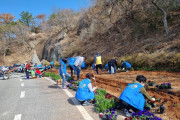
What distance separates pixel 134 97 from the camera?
437 cm

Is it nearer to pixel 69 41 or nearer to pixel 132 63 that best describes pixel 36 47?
pixel 69 41

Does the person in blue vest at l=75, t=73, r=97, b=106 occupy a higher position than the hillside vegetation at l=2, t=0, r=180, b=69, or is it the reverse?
the hillside vegetation at l=2, t=0, r=180, b=69

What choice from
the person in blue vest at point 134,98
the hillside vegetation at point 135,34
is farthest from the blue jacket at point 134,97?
the hillside vegetation at point 135,34

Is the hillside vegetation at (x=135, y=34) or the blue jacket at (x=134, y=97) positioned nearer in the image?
the blue jacket at (x=134, y=97)

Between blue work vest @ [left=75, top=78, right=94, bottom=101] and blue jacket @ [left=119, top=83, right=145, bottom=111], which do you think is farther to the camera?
blue work vest @ [left=75, top=78, right=94, bottom=101]

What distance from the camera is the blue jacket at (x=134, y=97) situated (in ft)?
14.3

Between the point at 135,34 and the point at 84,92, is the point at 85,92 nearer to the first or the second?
the point at 84,92

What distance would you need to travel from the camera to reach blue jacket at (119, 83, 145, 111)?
4355 mm

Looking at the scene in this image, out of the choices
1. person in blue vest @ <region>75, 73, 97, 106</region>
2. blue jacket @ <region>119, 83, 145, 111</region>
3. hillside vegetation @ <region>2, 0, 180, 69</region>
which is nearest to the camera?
blue jacket @ <region>119, 83, 145, 111</region>

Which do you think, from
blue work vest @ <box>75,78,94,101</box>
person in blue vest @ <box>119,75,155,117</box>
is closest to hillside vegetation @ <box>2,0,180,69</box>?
person in blue vest @ <box>119,75,155,117</box>

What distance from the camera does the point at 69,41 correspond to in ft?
116

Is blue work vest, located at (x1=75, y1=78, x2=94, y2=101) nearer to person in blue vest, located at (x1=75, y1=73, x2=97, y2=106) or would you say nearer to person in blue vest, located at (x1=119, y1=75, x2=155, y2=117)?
person in blue vest, located at (x1=75, y1=73, x2=97, y2=106)

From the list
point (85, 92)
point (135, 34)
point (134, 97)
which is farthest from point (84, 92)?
point (135, 34)

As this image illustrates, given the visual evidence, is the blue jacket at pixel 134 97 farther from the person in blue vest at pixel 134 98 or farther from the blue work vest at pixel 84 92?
the blue work vest at pixel 84 92
